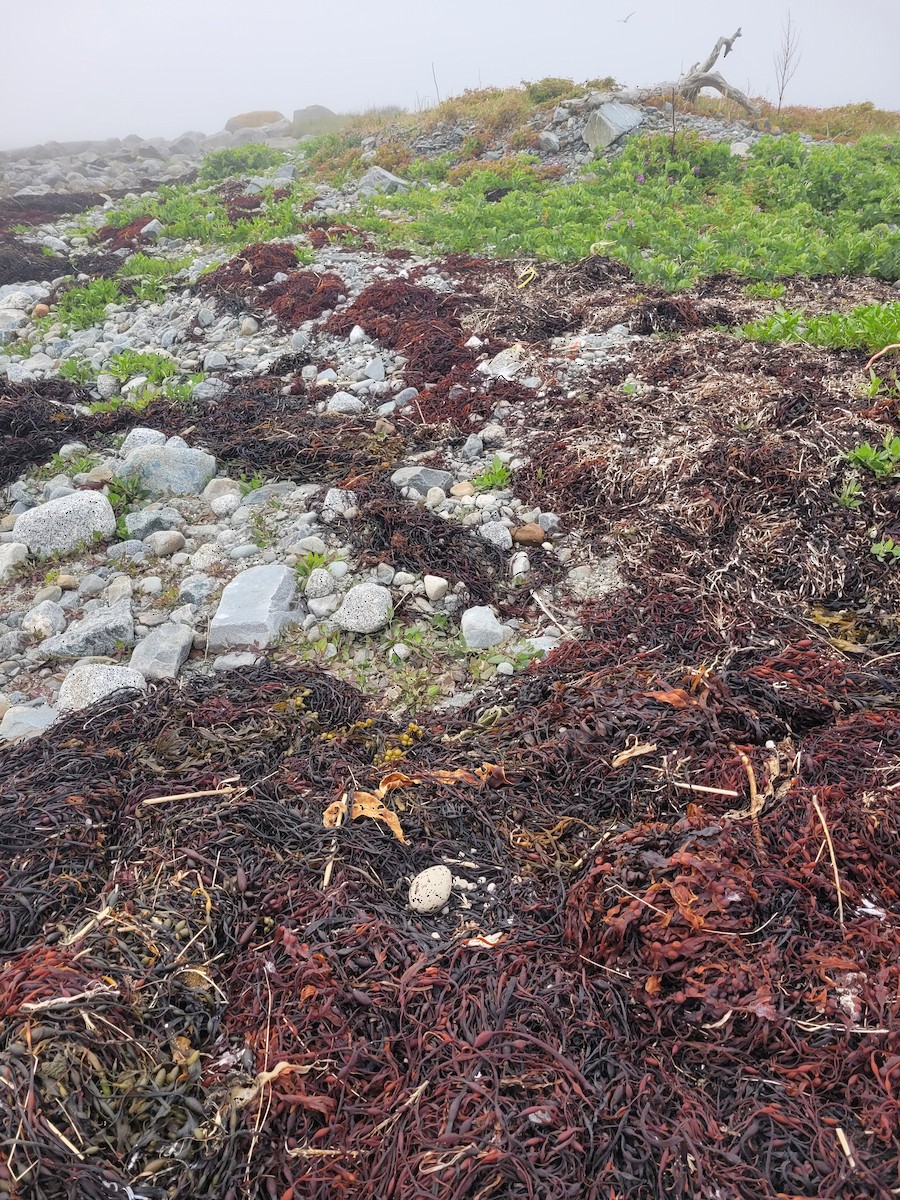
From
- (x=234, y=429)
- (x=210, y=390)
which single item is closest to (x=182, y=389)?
(x=210, y=390)

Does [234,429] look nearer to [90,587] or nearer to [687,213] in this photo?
[90,587]

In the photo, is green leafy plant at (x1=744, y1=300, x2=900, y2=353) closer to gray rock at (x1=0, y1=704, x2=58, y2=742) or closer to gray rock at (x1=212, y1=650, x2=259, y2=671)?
gray rock at (x1=212, y1=650, x2=259, y2=671)

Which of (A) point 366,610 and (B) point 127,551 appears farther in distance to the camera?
(B) point 127,551

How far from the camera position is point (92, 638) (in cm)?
410


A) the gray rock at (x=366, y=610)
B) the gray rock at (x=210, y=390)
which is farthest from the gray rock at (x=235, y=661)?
the gray rock at (x=210, y=390)

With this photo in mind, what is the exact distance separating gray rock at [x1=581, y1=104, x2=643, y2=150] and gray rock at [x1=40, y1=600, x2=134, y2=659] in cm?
1376

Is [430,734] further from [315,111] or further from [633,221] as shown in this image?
[315,111]

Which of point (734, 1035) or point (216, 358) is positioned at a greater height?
point (216, 358)

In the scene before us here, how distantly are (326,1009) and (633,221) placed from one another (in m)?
9.89

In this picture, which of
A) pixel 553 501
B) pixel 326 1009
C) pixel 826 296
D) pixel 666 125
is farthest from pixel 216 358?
pixel 666 125

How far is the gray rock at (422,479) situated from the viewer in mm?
5082

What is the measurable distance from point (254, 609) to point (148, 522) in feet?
5.12

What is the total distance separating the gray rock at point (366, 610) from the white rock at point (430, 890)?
1756 mm

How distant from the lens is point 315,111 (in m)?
42.0
